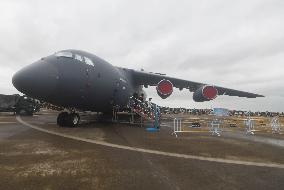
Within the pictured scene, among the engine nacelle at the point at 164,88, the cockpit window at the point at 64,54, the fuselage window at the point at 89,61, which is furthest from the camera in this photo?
the engine nacelle at the point at 164,88

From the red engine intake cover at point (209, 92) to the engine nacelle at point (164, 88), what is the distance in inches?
140

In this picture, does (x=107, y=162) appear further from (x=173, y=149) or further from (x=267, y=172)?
(x=267, y=172)

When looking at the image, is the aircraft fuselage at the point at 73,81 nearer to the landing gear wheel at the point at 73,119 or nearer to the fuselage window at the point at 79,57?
the fuselage window at the point at 79,57

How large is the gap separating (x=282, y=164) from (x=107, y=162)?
196 inches

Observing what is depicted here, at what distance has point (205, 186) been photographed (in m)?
6.00

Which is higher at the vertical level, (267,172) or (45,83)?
(45,83)

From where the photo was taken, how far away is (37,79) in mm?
14242

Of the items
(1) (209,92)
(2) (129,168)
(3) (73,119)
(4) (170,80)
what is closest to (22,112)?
(4) (170,80)

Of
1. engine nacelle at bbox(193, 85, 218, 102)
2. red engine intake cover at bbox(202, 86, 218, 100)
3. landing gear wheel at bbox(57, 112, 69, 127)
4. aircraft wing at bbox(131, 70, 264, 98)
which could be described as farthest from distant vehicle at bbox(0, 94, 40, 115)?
red engine intake cover at bbox(202, 86, 218, 100)

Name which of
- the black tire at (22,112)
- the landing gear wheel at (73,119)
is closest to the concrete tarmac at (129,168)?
the landing gear wheel at (73,119)

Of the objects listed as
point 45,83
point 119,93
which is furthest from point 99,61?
point 45,83

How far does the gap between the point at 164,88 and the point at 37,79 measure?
36.6ft

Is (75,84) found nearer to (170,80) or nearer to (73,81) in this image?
(73,81)

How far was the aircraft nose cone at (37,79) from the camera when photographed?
14.2m
